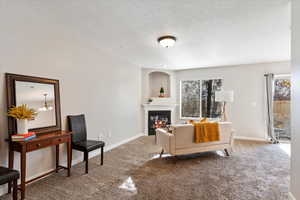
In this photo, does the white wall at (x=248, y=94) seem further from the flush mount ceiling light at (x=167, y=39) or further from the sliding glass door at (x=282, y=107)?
the flush mount ceiling light at (x=167, y=39)

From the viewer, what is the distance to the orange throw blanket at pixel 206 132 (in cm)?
322

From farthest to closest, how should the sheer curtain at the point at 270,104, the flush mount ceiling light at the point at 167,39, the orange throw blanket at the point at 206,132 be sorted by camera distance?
1. the sheer curtain at the point at 270,104
2. the orange throw blanket at the point at 206,132
3. the flush mount ceiling light at the point at 167,39

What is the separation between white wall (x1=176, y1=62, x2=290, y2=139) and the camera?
5102mm

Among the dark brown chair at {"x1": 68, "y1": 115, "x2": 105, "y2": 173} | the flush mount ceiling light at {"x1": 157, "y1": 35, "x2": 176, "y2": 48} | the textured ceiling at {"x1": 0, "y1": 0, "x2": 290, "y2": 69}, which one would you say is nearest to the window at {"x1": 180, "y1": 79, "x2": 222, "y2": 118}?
the textured ceiling at {"x1": 0, "y1": 0, "x2": 290, "y2": 69}

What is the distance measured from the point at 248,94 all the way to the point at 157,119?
3.18m

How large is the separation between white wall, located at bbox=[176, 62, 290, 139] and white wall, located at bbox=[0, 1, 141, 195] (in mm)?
3554

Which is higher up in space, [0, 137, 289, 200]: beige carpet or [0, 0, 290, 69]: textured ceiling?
[0, 0, 290, 69]: textured ceiling

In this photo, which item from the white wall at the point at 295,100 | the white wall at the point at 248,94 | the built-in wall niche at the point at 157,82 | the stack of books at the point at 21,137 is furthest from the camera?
the built-in wall niche at the point at 157,82

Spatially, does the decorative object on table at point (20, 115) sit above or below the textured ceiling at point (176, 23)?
below

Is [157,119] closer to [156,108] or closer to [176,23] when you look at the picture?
[156,108]

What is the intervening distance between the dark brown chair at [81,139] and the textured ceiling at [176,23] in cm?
163

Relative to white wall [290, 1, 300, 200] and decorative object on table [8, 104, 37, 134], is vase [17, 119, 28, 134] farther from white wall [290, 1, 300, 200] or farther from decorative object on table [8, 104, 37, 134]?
white wall [290, 1, 300, 200]

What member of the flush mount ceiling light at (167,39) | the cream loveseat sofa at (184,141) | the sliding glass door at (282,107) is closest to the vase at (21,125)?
the cream loveseat sofa at (184,141)

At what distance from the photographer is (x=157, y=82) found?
6.52 m
